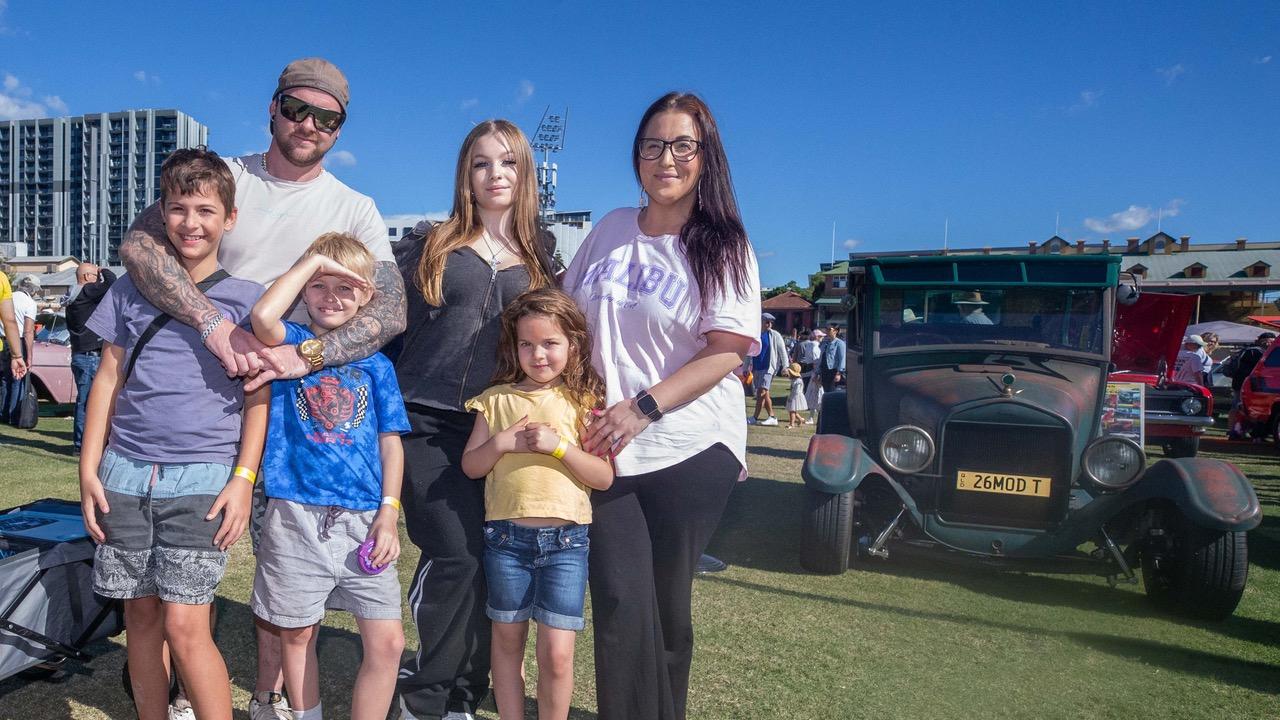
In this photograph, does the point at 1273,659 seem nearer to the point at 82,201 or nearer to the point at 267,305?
the point at 267,305

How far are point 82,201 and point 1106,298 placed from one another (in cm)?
14339

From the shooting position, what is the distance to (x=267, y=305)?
6.55 ft

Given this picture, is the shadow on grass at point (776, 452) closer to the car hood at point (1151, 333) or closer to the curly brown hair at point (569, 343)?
the car hood at point (1151, 333)

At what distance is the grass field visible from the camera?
3010mm

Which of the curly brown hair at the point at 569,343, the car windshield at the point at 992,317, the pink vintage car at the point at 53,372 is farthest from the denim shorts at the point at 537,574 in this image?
the pink vintage car at the point at 53,372

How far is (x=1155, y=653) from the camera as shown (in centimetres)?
367

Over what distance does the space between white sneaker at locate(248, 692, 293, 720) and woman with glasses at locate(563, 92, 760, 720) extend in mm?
1103

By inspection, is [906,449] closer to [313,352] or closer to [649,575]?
[649,575]

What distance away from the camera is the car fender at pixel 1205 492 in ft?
12.7

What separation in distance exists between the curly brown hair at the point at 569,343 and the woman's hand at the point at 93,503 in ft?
3.53

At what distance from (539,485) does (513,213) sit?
0.86m

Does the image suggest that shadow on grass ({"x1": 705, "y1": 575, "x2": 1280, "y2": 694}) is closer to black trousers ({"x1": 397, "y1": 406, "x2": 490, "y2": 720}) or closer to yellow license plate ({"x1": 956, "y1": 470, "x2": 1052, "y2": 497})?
yellow license plate ({"x1": 956, "y1": 470, "x2": 1052, "y2": 497})

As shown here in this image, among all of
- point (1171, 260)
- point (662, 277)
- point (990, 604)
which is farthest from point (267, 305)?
point (1171, 260)

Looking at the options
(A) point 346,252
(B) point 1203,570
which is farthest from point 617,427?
(B) point 1203,570
